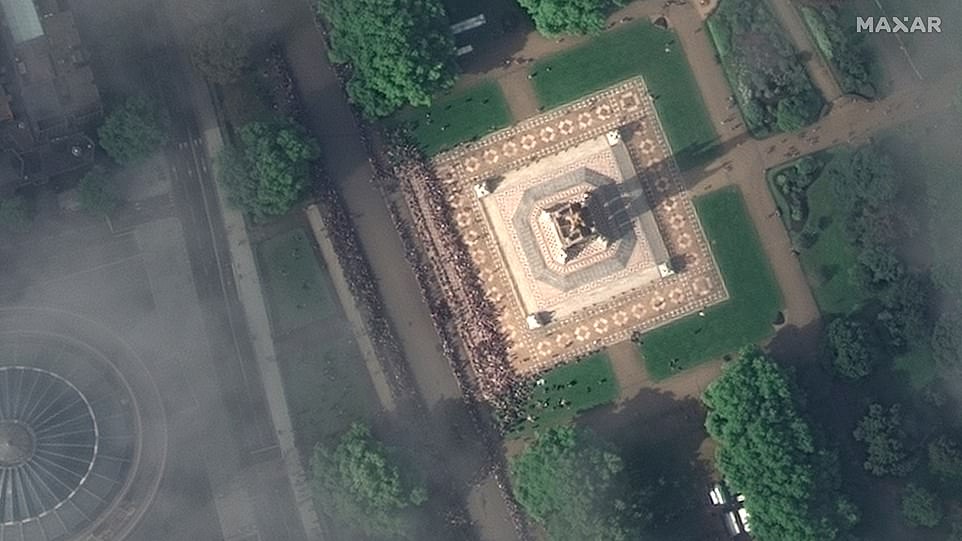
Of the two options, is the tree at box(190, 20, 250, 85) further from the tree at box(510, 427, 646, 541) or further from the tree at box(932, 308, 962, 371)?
the tree at box(932, 308, 962, 371)

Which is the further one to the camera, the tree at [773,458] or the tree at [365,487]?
the tree at [773,458]

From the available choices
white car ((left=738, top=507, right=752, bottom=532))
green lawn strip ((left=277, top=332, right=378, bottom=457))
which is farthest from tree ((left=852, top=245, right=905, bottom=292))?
green lawn strip ((left=277, top=332, right=378, bottom=457))

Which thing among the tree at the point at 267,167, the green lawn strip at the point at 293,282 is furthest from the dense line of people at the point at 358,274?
the tree at the point at 267,167

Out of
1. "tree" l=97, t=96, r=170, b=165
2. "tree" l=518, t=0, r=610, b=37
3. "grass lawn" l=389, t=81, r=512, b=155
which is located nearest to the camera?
"tree" l=97, t=96, r=170, b=165

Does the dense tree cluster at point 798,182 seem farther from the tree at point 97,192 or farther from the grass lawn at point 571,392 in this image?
the tree at point 97,192

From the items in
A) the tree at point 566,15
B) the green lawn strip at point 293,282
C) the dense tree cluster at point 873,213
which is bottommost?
the dense tree cluster at point 873,213

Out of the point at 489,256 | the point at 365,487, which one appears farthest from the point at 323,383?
the point at 489,256

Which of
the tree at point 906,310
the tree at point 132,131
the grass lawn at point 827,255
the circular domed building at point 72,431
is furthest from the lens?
the grass lawn at point 827,255
